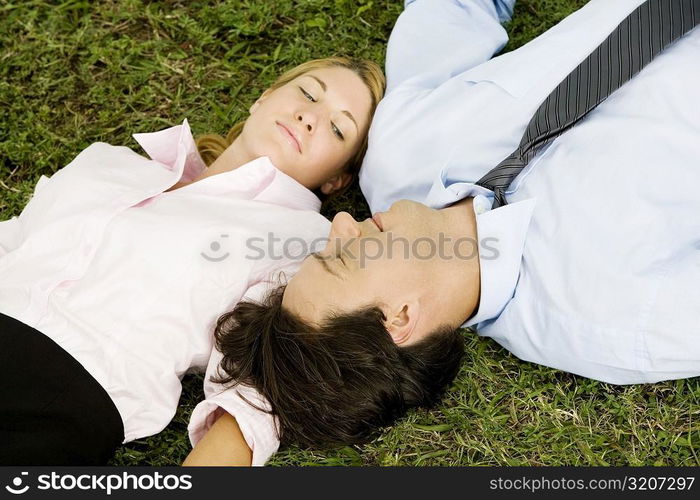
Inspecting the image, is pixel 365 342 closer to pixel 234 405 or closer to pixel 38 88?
pixel 234 405

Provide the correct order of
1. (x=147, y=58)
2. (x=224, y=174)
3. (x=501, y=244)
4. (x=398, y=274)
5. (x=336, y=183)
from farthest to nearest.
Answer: (x=147, y=58)
(x=336, y=183)
(x=224, y=174)
(x=501, y=244)
(x=398, y=274)

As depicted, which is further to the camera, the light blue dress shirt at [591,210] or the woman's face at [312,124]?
the woman's face at [312,124]

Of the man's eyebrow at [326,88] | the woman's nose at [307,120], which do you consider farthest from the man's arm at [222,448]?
the man's eyebrow at [326,88]

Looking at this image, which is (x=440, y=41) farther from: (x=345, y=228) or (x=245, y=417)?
(x=245, y=417)

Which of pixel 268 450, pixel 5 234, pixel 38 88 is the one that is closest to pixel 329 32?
pixel 38 88

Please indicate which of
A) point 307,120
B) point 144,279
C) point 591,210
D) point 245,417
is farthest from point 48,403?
point 591,210

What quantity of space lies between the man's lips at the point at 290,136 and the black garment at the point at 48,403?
1119mm

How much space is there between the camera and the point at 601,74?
249 cm

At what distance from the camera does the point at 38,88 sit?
3408 millimetres

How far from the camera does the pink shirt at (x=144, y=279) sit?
97.0 inches

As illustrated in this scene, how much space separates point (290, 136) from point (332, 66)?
16.4 inches

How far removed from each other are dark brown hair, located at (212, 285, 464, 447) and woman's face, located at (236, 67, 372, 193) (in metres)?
0.61

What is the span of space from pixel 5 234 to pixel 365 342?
1490mm

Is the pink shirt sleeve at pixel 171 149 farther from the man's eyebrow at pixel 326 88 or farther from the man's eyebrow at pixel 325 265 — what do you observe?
the man's eyebrow at pixel 325 265
